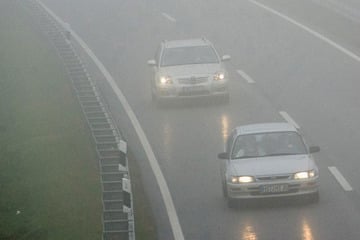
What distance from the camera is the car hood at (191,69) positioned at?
32.6 m

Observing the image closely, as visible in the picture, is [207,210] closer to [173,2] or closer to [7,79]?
[7,79]

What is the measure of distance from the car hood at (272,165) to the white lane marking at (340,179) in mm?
1512

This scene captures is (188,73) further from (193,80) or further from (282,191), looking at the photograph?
(282,191)

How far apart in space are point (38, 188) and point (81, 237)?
14.4 ft

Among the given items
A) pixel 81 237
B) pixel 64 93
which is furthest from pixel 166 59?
pixel 81 237

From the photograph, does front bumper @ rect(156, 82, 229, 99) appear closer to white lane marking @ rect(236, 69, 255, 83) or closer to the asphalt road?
the asphalt road

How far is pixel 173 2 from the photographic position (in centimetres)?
5562

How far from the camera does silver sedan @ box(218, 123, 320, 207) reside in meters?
19.9

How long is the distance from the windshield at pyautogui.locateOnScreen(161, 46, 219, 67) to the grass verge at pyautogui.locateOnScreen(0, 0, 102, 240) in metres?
3.18

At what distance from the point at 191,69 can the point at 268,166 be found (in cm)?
1288

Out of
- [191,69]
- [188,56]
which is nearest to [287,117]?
[191,69]

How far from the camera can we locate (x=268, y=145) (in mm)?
21203

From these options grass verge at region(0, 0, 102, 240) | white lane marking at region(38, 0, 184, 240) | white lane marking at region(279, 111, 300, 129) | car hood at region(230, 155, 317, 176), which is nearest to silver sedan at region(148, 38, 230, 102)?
white lane marking at region(38, 0, 184, 240)

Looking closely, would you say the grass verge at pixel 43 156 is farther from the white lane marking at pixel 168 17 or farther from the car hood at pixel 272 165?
the white lane marking at pixel 168 17
